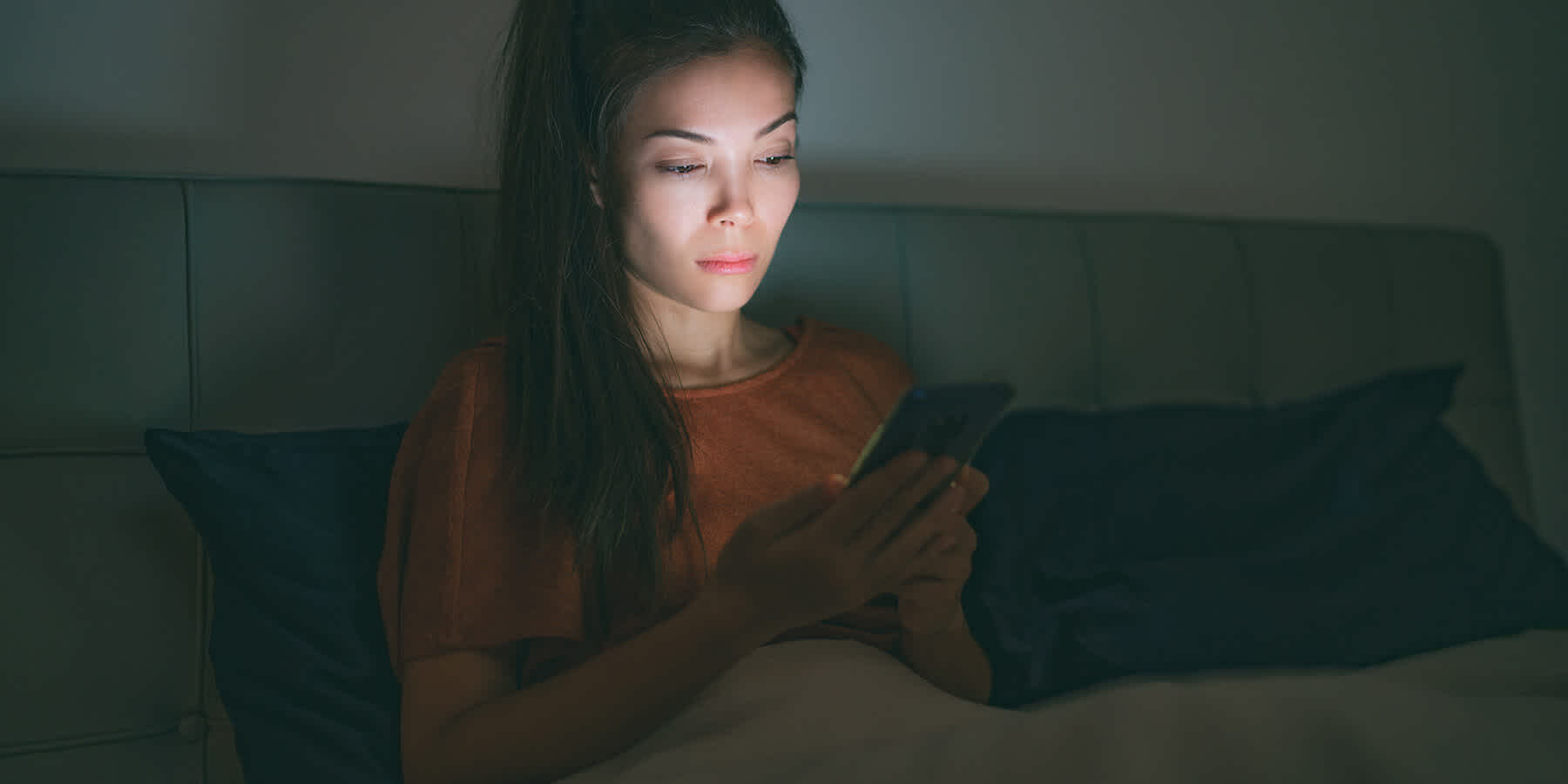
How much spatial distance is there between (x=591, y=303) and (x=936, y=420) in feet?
1.05

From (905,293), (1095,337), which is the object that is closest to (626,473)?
(905,293)

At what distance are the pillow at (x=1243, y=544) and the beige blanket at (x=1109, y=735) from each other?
16 centimetres

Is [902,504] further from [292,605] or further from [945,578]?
[292,605]

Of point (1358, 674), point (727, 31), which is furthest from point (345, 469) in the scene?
point (1358, 674)

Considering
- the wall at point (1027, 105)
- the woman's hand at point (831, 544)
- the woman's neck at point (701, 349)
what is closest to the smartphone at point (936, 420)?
the woman's hand at point (831, 544)

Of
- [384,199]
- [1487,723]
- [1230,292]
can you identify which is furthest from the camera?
[1230,292]

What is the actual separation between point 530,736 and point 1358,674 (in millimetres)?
560

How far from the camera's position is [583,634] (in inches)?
29.0

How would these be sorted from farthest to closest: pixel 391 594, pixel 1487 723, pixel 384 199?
pixel 384 199
pixel 391 594
pixel 1487 723

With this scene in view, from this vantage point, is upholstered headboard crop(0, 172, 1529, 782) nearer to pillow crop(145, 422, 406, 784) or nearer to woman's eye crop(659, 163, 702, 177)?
pillow crop(145, 422, 406, 784)

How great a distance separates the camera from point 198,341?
89 centimetres

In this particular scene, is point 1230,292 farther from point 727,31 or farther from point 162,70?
point 162,70

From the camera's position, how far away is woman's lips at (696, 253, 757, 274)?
771mm

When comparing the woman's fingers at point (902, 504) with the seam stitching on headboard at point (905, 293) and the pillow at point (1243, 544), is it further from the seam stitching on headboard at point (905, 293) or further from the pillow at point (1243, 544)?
the seam stitching on headboard at point (905, 293)
